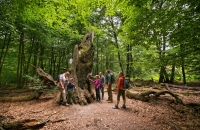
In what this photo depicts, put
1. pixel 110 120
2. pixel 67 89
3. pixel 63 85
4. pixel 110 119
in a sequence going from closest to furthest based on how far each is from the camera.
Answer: pixel 110 120 < pixel 110 119 < pixel 63 85 < pixel 67 89

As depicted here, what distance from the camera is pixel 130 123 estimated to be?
6.49m

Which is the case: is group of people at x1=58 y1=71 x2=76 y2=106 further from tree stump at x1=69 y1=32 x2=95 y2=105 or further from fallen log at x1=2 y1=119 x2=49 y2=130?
fallen log at x1=2 y1=119 x2=49 y2=130

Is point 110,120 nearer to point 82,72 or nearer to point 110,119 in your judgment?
point 110,119

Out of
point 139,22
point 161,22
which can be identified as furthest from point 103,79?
point 161,22

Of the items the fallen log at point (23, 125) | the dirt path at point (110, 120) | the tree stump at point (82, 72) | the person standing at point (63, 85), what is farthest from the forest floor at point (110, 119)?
the tree stump at point (82, 72)

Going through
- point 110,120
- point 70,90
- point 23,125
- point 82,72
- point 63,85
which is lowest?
point 110,120

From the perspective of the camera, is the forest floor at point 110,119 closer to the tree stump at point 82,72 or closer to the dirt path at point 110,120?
the dirt path at point 110,120

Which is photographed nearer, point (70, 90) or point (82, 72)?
point (70, 90)

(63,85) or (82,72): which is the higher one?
(82,72)

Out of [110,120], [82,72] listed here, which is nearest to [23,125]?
[110,120]

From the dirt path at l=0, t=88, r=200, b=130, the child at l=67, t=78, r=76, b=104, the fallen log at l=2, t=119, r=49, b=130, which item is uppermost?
the child at l=67, t=78, r=76, b=104

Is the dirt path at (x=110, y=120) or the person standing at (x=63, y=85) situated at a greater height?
the person standing at (x=63, y=85)

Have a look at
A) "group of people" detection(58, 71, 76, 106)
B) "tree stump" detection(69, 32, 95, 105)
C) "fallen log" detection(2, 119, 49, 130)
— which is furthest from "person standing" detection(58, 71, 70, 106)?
"fallen log" detection(2, 119, 49, 130)

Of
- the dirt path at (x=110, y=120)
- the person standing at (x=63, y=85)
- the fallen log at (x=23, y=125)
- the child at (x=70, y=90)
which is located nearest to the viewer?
the fallen log at (x=23, y=125)
